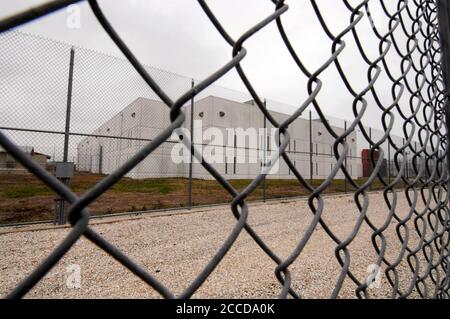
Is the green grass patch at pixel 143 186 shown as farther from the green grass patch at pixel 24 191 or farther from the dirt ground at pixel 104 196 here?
the green grass patch at pixel 24 191

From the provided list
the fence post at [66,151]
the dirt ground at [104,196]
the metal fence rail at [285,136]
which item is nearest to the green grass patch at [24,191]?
the dirt ground at [104,196]

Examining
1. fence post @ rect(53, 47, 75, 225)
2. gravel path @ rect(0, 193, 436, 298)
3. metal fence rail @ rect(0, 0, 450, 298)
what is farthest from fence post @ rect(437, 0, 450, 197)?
fence post @ rect(53, 47, 75, 225)

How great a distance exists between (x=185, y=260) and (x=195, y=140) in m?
6.32

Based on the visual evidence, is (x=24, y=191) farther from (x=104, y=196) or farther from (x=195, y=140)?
(x=195, y=140)

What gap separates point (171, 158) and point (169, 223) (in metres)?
6.30

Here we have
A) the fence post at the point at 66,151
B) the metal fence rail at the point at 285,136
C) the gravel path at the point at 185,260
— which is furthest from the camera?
the fence post at the point at 66,151

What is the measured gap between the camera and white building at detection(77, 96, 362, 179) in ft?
25.3

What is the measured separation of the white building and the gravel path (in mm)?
1458

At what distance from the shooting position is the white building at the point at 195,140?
7.70m

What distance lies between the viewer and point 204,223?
446cm

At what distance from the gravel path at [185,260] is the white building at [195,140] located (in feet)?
4.78

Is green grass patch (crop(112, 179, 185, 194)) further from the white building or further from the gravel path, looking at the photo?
the gravel path
